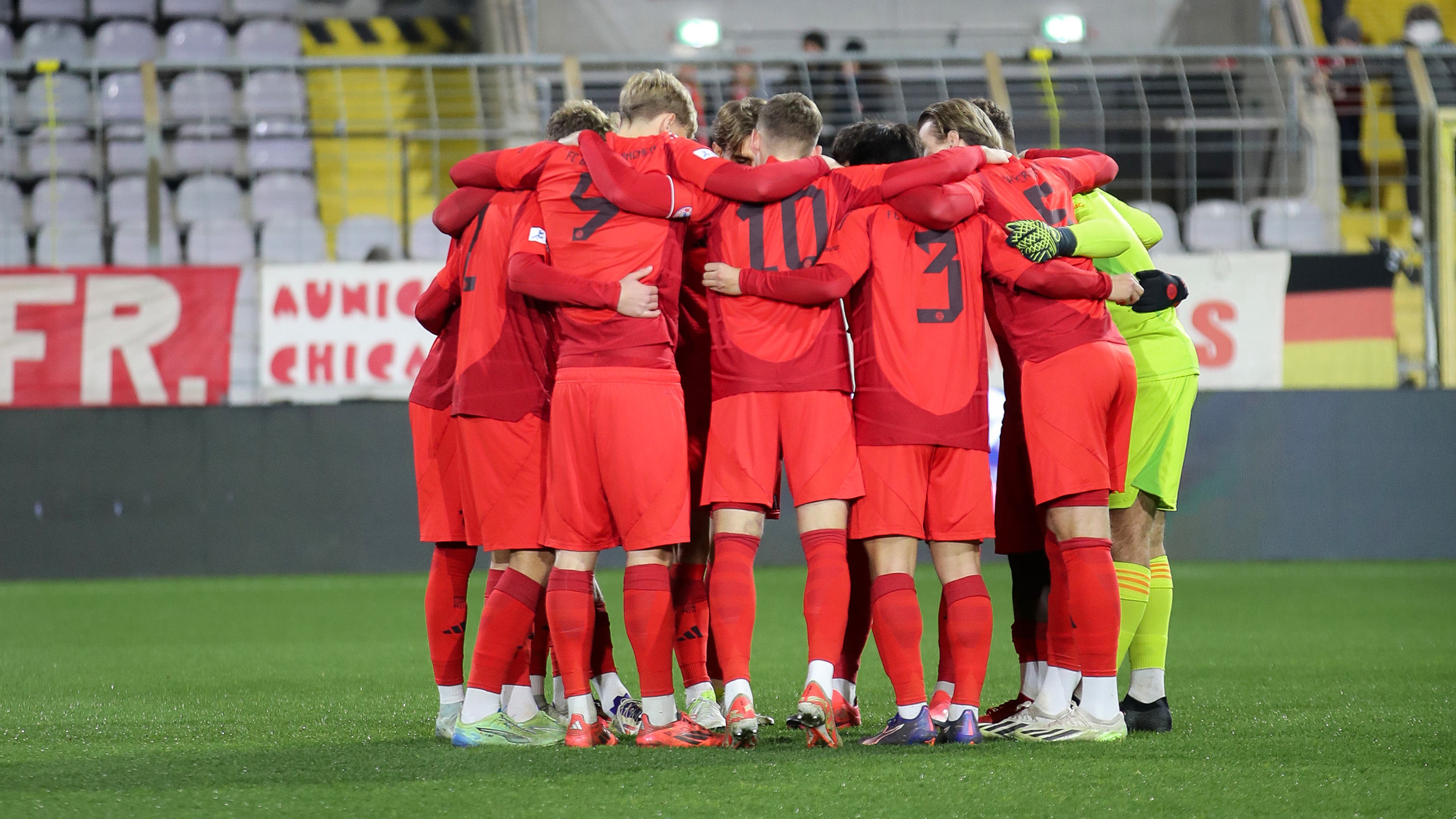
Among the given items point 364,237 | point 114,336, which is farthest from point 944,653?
point 364,237

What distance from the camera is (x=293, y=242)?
10977mm

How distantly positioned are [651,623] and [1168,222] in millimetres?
8363

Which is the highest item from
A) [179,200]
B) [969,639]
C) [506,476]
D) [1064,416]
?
[179,200]

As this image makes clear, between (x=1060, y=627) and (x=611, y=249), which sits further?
(x=1060, y=627)

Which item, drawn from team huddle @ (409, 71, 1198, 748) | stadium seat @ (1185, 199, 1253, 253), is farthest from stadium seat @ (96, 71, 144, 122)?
team huddle @ (409, 71, 1198, 748)

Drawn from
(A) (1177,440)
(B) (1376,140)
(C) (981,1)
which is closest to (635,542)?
(A) (1177,440)

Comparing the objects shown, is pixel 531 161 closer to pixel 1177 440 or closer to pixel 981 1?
pixel 1177 440

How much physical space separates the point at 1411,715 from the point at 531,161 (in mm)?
3028

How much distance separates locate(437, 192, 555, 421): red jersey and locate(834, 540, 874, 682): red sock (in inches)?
42.0

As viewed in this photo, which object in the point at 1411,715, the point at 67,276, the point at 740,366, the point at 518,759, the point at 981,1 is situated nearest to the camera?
the point at 518,759

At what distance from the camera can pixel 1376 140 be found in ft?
34.9

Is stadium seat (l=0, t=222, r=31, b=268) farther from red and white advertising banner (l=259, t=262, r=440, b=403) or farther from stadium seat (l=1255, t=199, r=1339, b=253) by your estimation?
stadium seat (l=1255, t=199, r=1339, b=253)

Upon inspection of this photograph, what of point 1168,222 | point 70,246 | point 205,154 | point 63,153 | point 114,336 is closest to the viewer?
point 114,336

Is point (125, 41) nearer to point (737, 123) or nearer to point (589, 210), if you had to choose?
point (737, 123)
